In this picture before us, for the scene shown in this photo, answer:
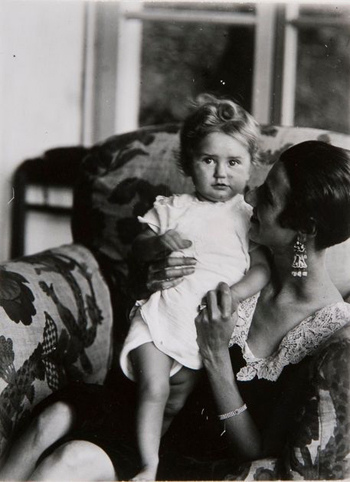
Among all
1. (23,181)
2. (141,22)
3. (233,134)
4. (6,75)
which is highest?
(141,22)

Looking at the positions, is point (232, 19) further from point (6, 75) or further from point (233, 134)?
point (233, 134)

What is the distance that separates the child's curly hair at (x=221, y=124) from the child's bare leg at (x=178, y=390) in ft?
1.30

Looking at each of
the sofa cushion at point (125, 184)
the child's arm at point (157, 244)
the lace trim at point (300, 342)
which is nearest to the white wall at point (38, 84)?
the sofa cushion at point (125, 184)

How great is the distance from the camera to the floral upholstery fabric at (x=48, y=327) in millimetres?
1165

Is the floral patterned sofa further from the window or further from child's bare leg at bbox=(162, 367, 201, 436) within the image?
the window

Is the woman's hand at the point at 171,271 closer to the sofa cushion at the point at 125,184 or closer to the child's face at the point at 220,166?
the child's face at the point at 220,166

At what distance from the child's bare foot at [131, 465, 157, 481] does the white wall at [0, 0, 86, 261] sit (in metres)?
1.21

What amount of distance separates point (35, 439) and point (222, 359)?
1.16 ft

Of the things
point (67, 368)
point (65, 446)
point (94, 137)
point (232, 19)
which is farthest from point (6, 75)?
point (65, 446)

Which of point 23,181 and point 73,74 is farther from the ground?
point 73,74

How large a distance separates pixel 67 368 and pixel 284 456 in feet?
1.93

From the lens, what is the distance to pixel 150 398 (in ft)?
3.54

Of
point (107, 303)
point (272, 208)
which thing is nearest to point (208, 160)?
point (272, 208)

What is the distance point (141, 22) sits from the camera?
199 centimetres
